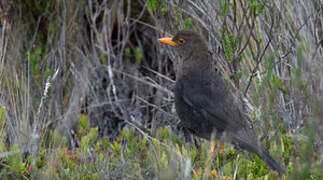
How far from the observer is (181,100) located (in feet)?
14.6

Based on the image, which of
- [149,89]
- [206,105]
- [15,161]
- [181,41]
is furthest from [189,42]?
[15,161]

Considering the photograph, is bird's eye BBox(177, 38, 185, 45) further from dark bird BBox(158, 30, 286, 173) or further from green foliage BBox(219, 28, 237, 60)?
green foliage BBox(219, 28, 237, 60)

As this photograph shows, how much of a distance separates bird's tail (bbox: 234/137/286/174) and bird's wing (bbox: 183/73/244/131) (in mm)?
224

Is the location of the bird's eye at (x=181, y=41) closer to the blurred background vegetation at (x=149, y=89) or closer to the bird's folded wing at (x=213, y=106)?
the blurred background vegetation at (x=149, y=89)

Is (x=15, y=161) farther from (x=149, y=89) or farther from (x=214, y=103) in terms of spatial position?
(x=149, y=89)

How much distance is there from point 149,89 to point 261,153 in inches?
120

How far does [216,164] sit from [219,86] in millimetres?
809

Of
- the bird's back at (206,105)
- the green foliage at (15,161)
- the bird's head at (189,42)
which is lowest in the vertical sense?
the green foliage at (15,161)

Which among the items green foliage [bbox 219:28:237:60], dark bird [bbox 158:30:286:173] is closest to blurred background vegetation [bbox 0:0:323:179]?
green foliage [bbox 219:28:237:60]

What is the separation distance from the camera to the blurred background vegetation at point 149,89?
11.3ft

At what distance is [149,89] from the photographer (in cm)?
645

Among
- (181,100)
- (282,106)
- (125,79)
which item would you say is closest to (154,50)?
(125,79)

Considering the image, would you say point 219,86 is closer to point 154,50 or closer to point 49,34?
point 154,50

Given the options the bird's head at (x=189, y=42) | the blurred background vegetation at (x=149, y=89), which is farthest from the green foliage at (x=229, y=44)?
the bird's head at (x=189, y=42)
